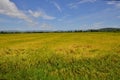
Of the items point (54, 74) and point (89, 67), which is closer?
point (54, 74)

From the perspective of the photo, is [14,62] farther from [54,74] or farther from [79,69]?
[79,69]

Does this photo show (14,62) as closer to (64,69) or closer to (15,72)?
(15,72)

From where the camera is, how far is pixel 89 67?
1088 centimetres

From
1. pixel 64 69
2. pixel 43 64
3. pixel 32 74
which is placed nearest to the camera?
pixel 32 74

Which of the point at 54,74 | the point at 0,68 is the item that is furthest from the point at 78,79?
the point at 0,68

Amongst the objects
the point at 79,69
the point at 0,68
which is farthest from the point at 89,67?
the point at 0,68

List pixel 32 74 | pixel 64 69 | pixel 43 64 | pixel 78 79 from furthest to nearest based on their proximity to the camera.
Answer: pixel 43 64 < pixel 64 69 < pixel 32 74 < pixel 78 79

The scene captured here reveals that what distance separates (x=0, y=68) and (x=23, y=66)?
127 cm

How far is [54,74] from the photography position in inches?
388

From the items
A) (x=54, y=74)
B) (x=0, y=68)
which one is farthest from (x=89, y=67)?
(x=0, y=68)

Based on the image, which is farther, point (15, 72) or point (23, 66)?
point (23, 66)

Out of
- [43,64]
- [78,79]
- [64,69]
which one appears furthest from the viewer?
[43,64]

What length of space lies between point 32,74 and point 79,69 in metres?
2.55

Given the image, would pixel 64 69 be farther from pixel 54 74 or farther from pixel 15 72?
pixel 15 72
